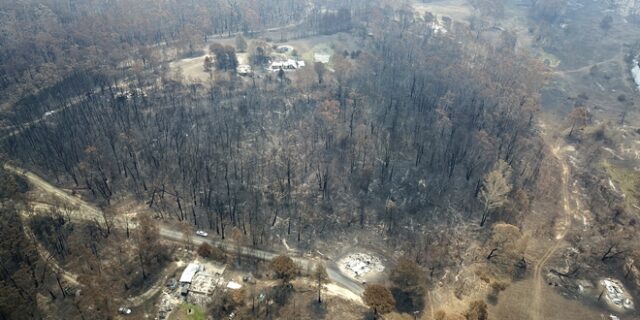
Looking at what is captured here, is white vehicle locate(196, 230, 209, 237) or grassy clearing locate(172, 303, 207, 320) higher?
→ white vehicle locate(196, 230, 209, 237)

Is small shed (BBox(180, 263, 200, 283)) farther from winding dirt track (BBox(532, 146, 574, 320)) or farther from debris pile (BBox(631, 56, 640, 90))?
debris pile (BBox(631, 56, 640, 90))

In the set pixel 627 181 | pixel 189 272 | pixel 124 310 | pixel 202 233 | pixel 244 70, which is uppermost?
pixel 244 70

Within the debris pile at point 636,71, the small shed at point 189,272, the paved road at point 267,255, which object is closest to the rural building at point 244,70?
the paved road at point 267,255

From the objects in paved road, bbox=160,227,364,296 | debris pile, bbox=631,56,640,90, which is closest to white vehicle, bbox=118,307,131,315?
paved road, bbox=160,227,364,296

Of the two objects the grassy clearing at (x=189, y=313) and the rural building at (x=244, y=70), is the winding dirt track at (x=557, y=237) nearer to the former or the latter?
the grassy clearing at (x=189, y=313)

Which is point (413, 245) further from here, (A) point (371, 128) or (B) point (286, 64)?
(B) point (286, 64)

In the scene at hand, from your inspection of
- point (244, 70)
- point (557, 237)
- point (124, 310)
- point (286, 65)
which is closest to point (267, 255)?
point (124, 310)

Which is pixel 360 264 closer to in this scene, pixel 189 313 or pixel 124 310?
pixel 189 313
